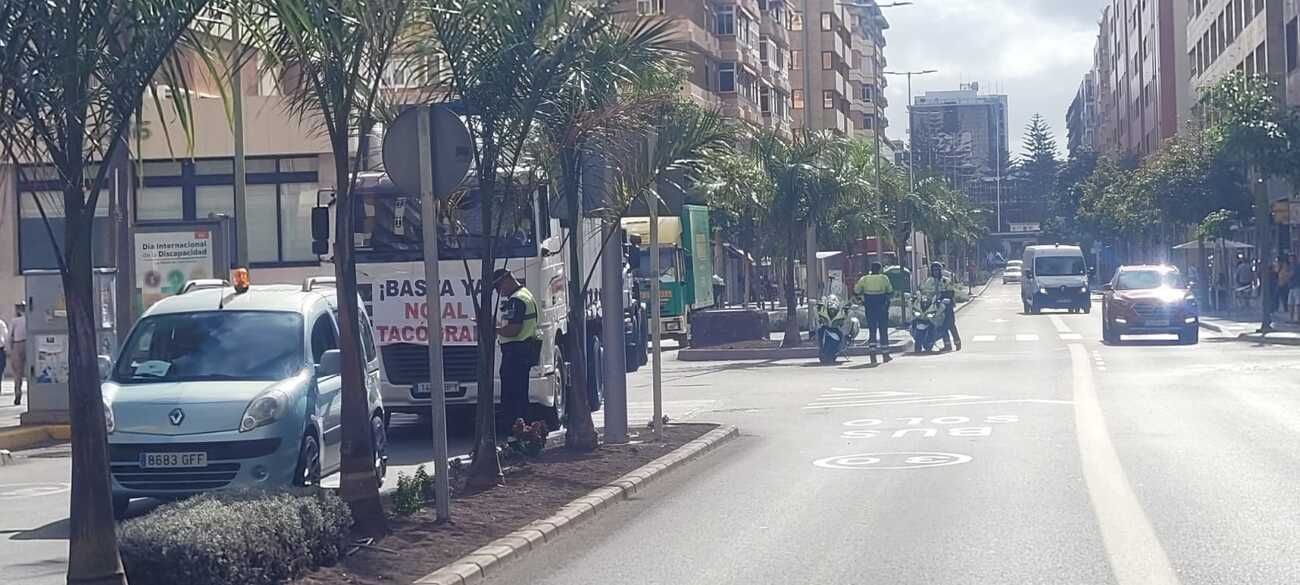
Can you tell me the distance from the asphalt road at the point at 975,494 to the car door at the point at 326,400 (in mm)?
2630

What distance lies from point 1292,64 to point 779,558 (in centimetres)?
5042

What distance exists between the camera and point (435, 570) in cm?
908

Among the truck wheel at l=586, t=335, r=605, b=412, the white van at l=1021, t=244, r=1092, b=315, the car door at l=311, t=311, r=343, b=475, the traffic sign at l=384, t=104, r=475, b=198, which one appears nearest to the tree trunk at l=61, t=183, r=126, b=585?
the traffic sign at l=384, t=104, r=475, b=198

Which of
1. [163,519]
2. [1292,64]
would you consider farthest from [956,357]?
[1292,64]

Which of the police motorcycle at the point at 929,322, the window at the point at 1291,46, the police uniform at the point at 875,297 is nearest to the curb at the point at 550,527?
the police uniform at the point at 875,297

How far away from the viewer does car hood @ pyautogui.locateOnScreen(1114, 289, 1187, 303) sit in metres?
35.1

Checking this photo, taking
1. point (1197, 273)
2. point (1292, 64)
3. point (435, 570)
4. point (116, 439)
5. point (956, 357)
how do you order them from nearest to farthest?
point (435, 570) → point (116, 439) → point (956, 357) → point (1292, 64) → point (1197, 273)

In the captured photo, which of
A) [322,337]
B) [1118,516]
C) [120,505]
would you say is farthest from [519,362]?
[1118,516]

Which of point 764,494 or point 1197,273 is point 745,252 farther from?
point 764,494

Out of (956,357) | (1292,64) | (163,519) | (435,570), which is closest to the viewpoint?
(163,519)

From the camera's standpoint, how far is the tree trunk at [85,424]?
7207 mm

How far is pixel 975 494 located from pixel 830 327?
18.1 m

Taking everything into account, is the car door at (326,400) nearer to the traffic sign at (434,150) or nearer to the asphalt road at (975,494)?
the asphalt road at (975,494)

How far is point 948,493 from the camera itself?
1232 cm
